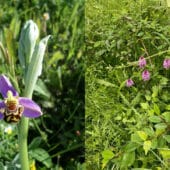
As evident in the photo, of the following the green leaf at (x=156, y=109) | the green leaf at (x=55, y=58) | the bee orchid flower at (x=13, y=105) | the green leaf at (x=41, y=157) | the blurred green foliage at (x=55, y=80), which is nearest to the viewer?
the bee orchid flower at (x=13, y=105)

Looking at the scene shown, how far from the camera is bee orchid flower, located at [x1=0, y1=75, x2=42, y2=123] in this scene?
119 cm

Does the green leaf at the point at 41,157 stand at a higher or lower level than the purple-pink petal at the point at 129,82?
lower

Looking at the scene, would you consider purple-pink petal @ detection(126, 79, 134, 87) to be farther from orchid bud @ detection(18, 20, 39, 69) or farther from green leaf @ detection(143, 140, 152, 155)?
orchid bud @ detection(18, 20, 39, 69)

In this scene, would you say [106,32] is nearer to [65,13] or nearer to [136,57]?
[136,57]

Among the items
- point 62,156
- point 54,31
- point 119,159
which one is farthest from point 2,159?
point 54,31

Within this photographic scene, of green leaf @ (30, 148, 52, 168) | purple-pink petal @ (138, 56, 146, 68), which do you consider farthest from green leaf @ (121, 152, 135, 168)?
green leaf @ (30, 148, 52, 168)

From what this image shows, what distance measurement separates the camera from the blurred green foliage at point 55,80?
189 centimetres

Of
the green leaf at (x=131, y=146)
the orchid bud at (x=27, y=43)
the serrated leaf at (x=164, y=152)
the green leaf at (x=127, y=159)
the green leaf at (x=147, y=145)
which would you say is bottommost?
the green leaf at (x=127, y=159)

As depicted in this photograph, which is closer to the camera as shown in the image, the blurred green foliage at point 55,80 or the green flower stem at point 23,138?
the green flower stem at point 23,138

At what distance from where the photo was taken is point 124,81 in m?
1.35

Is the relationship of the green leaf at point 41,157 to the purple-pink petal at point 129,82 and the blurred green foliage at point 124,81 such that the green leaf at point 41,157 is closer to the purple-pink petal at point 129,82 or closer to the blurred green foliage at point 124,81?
the blurred green foliage at point 124,81

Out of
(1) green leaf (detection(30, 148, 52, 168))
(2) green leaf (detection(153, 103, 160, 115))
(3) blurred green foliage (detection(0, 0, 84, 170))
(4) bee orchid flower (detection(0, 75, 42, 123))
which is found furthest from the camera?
(3) blurred green foliage (detection(0, 0, 84, 170))

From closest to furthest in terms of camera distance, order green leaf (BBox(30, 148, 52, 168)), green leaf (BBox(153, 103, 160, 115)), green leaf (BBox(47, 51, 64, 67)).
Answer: green leaf (BBox(153, 103, 160, 115)) → green leaf (BBox(30, 148, 52, 168)) → green leaf (BBox(47, 51, 64, 67))

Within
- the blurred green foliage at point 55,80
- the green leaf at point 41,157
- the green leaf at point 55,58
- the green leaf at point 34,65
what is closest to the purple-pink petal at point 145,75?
the green leaf at point 34,65
